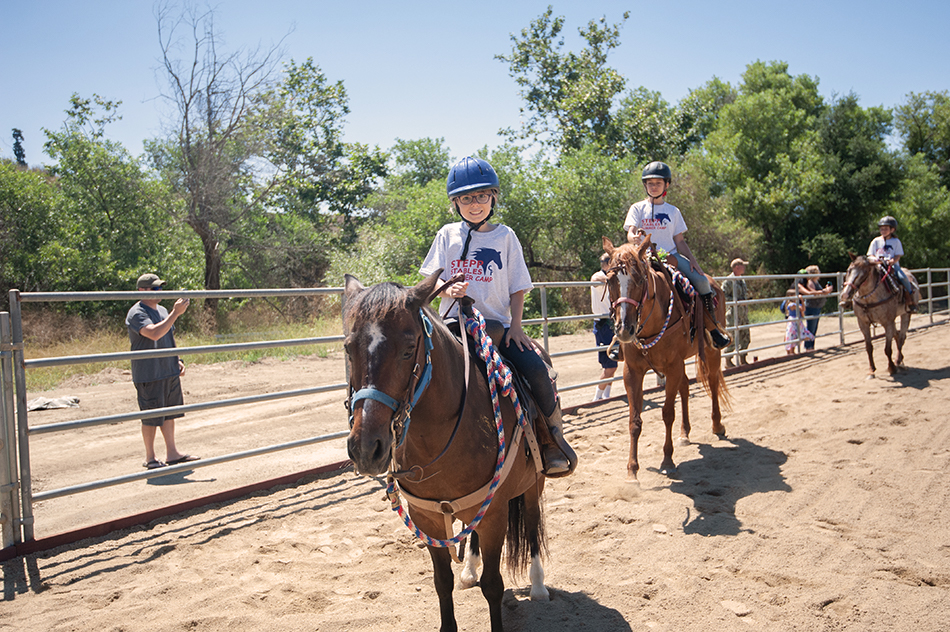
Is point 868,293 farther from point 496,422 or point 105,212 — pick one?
point 105,212

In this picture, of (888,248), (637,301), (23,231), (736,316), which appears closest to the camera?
(637,301)

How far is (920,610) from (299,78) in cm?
2403

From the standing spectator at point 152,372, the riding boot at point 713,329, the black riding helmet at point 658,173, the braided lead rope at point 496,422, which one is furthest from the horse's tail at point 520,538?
the standing spectator at point 152,372

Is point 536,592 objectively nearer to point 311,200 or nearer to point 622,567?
point 622,567

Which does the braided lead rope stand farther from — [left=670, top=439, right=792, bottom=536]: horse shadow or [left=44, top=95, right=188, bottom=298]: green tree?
[left=44, top=95, right=188, bottom=298]: green tree

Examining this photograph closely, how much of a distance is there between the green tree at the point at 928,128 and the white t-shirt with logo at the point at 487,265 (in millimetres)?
32776

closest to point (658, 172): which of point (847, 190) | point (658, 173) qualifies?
point (658, 173)

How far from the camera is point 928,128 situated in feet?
92.5

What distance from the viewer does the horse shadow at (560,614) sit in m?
2.76

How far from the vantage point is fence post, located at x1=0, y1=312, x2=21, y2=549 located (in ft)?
11.8

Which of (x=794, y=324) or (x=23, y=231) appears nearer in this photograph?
(x=794, y=324)

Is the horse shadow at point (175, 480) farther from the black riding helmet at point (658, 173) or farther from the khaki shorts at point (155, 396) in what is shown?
the black riding helmet at point (658, 173)

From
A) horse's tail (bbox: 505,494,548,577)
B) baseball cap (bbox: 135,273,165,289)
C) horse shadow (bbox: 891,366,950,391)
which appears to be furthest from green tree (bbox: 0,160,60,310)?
horse shadow (bbox: 891,366,950,391)

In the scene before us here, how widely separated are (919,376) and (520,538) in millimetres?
8189
